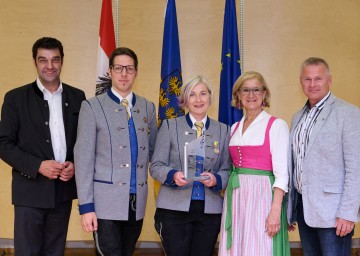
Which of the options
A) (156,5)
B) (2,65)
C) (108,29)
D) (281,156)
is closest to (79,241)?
(2,65)

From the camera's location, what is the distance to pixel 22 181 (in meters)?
2.36

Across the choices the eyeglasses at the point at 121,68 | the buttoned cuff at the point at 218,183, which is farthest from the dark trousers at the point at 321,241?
the eyeglasses at the point at 121,68

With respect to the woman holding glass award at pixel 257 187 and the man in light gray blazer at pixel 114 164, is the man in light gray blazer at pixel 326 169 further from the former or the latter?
the man in light gray blazer at pixel 114 164

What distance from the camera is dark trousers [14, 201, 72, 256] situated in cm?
233

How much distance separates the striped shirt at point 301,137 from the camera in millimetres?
2254

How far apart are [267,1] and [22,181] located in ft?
11.0

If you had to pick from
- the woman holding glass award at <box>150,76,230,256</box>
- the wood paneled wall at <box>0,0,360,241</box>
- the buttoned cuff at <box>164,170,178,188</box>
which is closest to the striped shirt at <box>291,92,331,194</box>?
the woman holding glass award at <box>150,76,230,256</box>

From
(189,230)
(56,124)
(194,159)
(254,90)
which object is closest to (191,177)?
Answer: (194,159)

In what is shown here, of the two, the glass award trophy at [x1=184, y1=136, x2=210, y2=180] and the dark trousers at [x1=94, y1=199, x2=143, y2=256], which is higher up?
the glass award trophy at [x1=184, y1=136, x2=210, y2=180]

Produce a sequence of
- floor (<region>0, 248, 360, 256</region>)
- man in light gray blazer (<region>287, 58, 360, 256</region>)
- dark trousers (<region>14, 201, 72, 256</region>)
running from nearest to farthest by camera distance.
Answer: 1. man in light gray blazer (<region>287, 58, 360, 256</region>)
2. dark trousers (<region>14, 201, 72, 256</region>)
3. floor (<region>0, 248, 360, 256</region>)

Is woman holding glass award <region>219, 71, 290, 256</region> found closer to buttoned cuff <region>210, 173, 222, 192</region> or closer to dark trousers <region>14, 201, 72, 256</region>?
buttoned cuff <region>210, 173, 222, 192</region>

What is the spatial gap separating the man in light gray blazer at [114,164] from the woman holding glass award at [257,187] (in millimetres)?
523

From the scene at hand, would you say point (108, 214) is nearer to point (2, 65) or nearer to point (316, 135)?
point (316, 135)

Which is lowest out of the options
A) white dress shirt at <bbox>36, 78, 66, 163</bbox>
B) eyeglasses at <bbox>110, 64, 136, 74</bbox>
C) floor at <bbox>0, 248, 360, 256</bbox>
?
floor at <bbox>0, 248, 360, 256</bbox>
